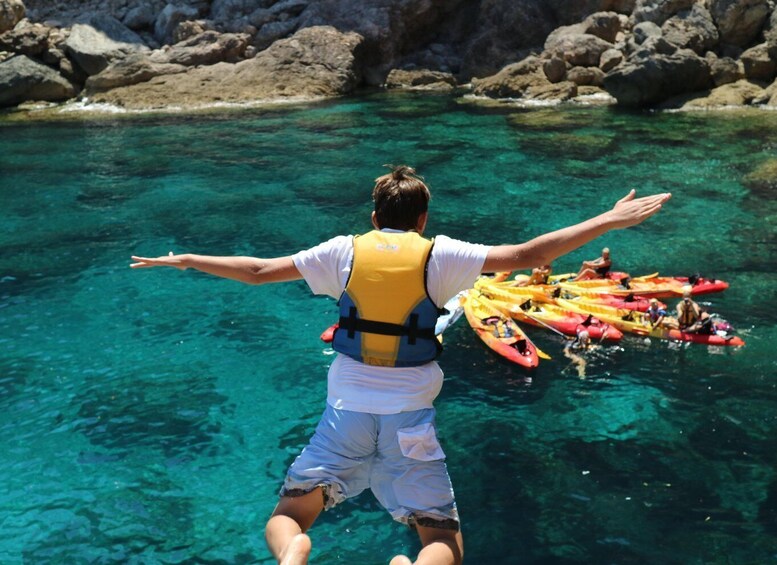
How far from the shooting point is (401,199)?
4.33 m

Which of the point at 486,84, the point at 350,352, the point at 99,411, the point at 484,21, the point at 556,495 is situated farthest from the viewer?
the point at 484,21

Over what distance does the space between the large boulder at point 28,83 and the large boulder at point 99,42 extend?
1340mm

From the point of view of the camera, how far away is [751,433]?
916 cm

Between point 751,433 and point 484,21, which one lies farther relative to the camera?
point 484,21

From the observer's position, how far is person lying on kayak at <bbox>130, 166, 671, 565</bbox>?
162 inches

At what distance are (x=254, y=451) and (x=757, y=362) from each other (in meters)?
6.79

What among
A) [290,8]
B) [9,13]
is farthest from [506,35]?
[9,13]

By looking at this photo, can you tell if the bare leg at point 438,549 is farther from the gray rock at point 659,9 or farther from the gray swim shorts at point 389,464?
the gray rock at point 659,9

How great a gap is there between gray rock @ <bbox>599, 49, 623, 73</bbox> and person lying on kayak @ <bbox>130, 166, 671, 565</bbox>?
97.5ft

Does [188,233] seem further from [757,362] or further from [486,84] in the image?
[486,84]

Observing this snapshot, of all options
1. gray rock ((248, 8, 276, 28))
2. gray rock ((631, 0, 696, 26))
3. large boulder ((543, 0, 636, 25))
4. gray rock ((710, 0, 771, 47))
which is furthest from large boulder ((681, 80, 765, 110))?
gray rock ((248, 8, 276, 28))

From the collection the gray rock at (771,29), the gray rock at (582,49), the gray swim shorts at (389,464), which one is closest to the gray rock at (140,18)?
the gray rock at (582,49)

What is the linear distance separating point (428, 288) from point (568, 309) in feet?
27.8

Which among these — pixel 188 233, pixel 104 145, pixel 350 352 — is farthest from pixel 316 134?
pixel 350 352
